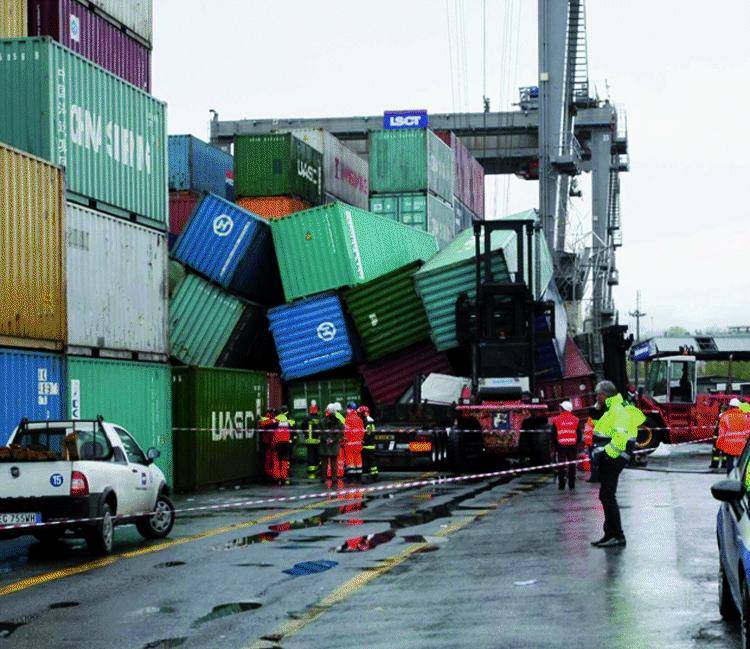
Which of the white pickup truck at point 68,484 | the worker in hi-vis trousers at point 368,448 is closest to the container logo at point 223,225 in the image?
the worker in hi-vis trousers at point 368,448

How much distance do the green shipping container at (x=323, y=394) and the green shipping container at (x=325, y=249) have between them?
225 cm

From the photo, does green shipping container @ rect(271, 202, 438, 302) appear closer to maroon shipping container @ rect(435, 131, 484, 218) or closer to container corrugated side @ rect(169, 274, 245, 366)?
container corrugated side @ rect(169, 274, 245, 366)

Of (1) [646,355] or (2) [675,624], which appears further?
(1) [646,355]

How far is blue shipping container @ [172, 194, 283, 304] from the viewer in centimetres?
3447

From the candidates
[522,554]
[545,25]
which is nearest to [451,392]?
[522,554]

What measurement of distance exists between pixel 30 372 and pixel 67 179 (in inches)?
140

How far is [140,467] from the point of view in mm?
15562

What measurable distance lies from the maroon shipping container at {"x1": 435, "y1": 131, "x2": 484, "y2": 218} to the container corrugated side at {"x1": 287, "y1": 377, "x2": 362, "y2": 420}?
63.7 feet

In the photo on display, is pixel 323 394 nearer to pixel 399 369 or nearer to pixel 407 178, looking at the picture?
pixel 399 369

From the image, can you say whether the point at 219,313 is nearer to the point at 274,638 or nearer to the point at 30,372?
the point at 30,372

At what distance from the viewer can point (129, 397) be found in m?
22.8

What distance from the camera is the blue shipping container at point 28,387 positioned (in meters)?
18.3

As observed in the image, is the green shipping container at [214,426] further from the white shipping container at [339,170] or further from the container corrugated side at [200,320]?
the white shipping container at [339,170]

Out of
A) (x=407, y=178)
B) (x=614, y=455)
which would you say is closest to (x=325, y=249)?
(x=407, y=178)
